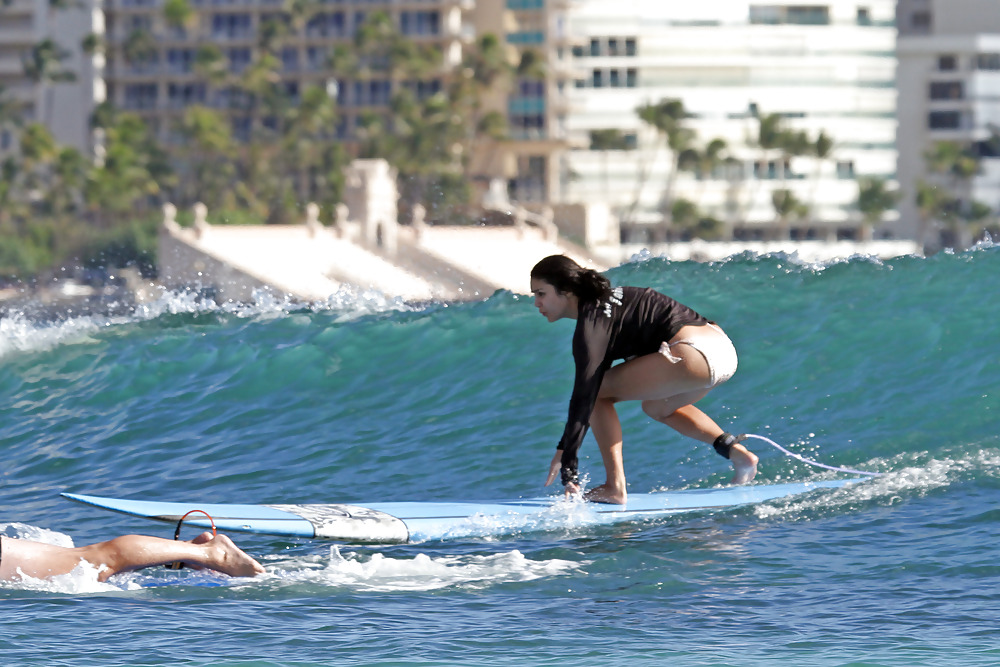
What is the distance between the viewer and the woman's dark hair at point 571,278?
7.24 meters

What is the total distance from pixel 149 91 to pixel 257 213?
1544 centimetres

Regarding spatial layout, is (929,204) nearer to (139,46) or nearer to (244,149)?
(244,149)

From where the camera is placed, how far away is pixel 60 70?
85.2 meters

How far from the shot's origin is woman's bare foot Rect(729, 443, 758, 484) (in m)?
8.09

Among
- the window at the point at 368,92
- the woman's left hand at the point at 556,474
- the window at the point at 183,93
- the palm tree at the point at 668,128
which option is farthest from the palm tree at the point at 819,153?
the woman's left hand at the point at 556,474

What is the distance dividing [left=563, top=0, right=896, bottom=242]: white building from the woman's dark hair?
75.8 metres

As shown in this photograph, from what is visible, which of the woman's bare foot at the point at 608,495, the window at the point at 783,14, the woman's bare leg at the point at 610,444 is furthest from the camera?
the window at the point at 783,14

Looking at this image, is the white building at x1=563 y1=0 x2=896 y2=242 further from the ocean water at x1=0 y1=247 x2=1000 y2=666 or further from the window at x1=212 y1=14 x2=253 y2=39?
the ocean water at x1=0 y1=247 x2=1000 y2=666

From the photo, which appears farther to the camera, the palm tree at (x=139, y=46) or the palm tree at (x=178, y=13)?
the palm tree at (x=139, y=46)

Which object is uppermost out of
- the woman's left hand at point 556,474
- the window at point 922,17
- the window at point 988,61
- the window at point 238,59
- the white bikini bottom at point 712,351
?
the window at point 922,17

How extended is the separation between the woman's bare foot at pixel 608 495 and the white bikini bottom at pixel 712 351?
32.4 inches

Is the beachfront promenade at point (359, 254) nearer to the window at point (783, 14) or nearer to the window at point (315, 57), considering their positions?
the window at point (315, 57)

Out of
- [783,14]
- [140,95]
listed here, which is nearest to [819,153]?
[783,14]

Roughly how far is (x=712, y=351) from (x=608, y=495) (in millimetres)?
1041
